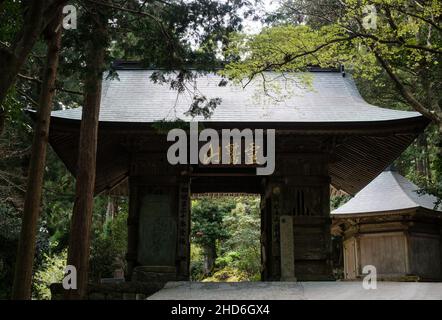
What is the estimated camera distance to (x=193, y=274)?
85.7 ft

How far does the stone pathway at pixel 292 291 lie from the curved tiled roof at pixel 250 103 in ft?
11.2

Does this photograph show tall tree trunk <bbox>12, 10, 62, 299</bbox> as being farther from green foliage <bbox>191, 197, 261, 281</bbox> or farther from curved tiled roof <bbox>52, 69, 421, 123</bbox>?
green foliage <bbox>191, 197, 261, 281</bbox>

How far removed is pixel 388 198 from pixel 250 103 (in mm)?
8020

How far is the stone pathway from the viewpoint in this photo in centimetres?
748

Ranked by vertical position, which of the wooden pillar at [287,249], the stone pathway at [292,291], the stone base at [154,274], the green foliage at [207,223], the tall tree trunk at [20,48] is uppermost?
the tall tree trunk at [20,48]

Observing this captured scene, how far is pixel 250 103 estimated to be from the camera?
11.8 meters

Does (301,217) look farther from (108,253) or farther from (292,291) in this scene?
(108,253)

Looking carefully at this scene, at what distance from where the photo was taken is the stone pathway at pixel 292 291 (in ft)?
24.6

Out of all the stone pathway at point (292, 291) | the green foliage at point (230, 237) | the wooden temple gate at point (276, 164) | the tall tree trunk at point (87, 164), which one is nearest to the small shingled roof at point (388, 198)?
the wooden temple gate at point (276, 164)
